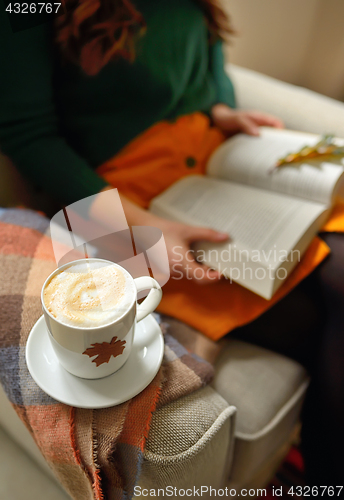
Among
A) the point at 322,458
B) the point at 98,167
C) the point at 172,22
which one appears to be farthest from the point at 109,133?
the point at 322,458

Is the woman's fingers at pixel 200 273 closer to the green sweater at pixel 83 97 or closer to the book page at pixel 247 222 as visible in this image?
the book page at pixel 247 222

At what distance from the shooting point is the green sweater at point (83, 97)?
0.33m

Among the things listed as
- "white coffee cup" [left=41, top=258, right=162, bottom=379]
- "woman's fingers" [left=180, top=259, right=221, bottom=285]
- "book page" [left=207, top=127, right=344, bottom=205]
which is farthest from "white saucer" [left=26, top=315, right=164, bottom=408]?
"book page" [left=207, top=127, right=344, bottom=205]

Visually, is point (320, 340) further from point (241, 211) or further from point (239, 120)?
point (239, 120)

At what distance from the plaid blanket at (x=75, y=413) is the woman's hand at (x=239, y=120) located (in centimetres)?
49

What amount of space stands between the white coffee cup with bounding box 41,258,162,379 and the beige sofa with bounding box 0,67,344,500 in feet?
0.26

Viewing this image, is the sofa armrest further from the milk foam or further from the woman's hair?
the milk foam

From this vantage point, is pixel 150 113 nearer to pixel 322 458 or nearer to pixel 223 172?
pixel 223 172

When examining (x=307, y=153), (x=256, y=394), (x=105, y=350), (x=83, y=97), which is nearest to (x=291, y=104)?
(x=307, y=153)

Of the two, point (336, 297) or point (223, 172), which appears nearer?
point (336, 297)

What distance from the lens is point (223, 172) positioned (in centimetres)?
64

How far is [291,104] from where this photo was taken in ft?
2.60

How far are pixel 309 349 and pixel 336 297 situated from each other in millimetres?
92

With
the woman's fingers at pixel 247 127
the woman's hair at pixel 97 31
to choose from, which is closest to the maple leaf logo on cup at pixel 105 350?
the woman's hair at pixel 97 31
